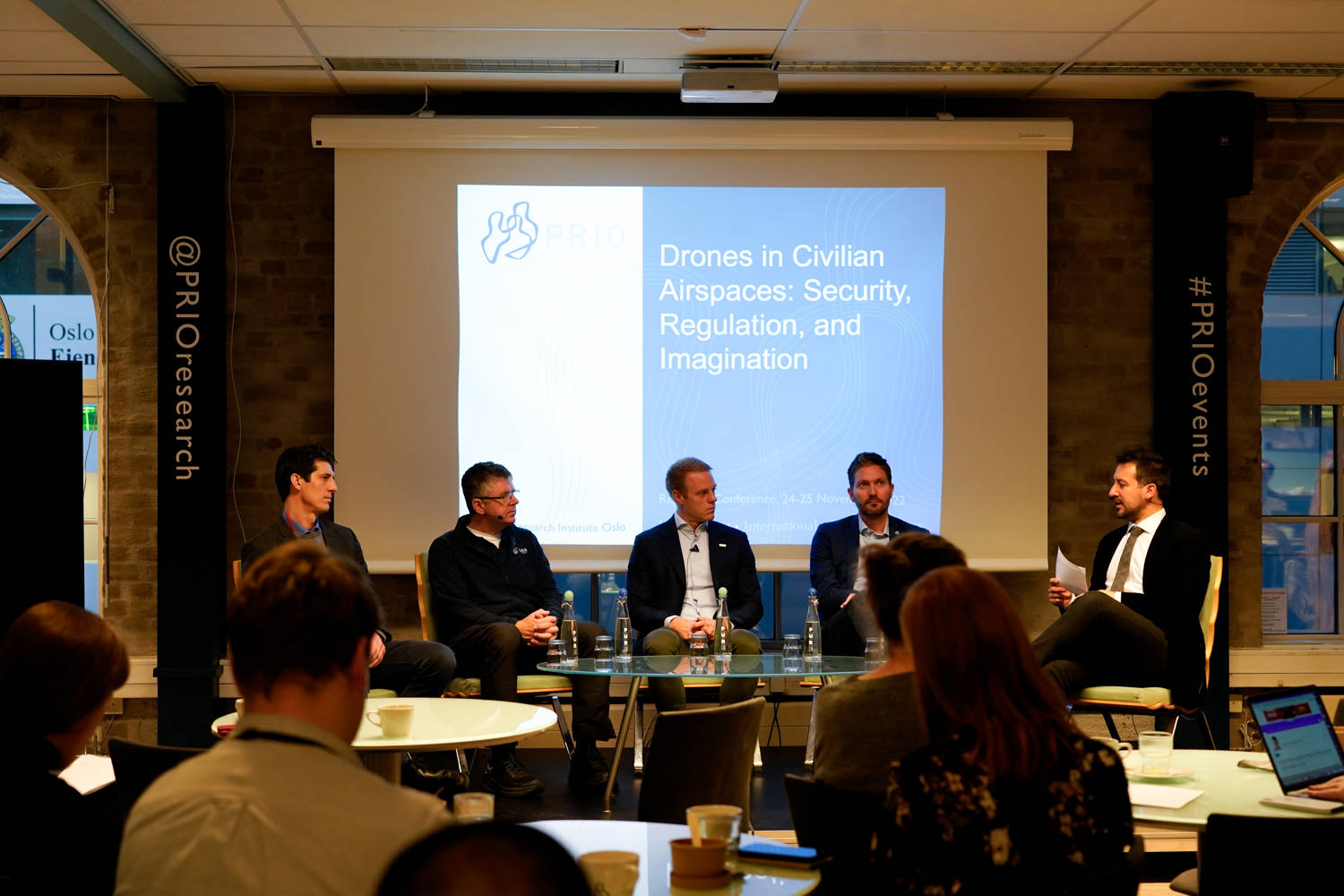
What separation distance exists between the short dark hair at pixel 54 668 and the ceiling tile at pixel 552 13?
3.79 m

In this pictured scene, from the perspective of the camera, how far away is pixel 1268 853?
78.6 inches

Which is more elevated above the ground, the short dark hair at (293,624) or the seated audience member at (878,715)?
the short dark hair at (293,624)

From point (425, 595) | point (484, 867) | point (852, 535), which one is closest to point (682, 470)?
point (852, 535)

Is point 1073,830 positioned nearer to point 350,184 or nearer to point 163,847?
point 163,847

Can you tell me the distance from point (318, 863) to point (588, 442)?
5.01m

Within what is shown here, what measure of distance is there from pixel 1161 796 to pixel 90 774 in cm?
233

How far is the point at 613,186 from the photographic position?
6352 millimetres

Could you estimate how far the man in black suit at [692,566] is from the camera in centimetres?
585

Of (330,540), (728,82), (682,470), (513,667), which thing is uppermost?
(728,82)

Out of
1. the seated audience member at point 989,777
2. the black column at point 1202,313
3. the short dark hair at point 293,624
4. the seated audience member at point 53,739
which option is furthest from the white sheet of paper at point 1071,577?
the short dark hair at point 293,624

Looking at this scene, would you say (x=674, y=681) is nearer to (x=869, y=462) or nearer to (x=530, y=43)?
(x=869, y=462)

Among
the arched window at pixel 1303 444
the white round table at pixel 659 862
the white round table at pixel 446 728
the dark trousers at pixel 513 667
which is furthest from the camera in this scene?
Result: the arched window at pixel 1303 444

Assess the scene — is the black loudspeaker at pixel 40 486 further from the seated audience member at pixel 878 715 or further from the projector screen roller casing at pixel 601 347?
the seated audience member at pixel 878 715

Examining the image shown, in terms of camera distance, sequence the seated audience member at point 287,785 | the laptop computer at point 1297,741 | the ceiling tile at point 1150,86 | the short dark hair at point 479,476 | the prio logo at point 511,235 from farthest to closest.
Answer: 1. the prio logo at point 511,235
2. the ceiling tile at point 1150,86
3. the short dark hair at point 479,476
4. the laptop computer at point 1297,741
5. the seated audience member at point 287,785
